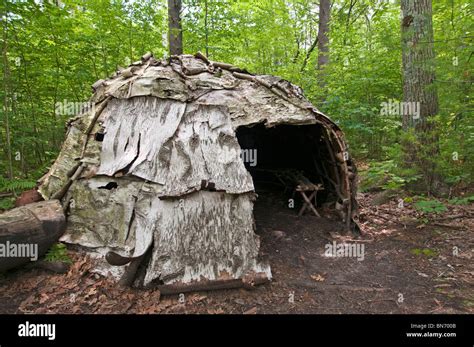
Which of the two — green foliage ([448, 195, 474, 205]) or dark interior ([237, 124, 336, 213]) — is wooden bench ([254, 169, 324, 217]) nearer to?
dark interior ([237, 124, 336, 213])

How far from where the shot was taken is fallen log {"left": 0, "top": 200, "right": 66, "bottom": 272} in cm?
321

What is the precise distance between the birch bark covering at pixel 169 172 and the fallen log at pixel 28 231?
20 centimetres

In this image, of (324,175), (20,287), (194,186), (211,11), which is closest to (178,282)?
(194,186)

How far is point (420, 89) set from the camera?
5.14 m

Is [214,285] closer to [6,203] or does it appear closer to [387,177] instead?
[6,203]

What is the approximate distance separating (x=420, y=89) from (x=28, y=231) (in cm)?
634

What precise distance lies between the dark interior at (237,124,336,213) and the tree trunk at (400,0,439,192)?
1.51 meters

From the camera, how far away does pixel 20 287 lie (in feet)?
11.0

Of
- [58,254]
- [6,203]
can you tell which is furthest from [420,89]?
[6,203]

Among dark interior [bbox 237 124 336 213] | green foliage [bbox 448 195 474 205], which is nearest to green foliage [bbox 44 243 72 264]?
dark interior [bbox 237 124 336 213]

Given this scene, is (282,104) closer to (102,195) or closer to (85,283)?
(102,195)

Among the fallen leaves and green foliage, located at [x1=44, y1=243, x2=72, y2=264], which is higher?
green foliage, located at [x1=44, y1=243, x2=72, y2=264]

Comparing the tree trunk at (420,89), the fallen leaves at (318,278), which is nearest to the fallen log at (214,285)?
the fallen leaves at (318,278)

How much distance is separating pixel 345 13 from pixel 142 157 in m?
11.8
